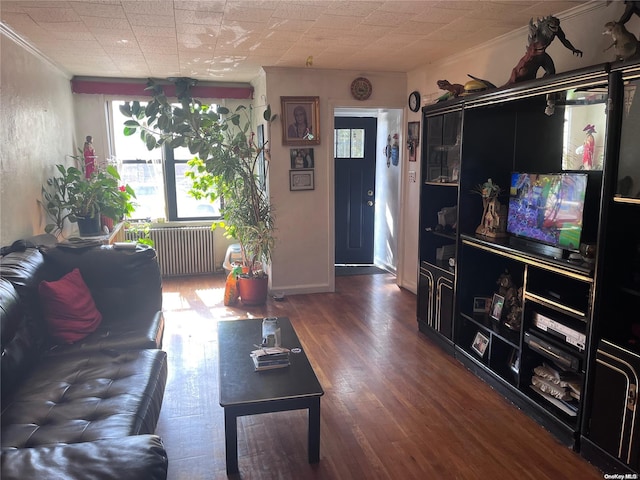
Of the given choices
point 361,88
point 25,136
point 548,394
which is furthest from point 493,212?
point 25,136

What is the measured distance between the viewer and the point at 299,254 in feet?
17.0

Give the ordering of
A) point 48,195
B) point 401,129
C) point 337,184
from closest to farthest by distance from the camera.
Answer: point 48,195 < point 401,129 < point 337,184

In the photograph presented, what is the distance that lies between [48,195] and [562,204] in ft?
12.5

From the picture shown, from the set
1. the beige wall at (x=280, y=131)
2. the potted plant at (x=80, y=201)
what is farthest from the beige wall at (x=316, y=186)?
the potted plant at (x=80, y=201)

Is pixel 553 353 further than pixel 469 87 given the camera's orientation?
No

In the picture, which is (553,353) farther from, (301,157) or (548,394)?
(301,157)

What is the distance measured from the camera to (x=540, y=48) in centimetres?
274

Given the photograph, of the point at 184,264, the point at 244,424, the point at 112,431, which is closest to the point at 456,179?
the point at 244,424

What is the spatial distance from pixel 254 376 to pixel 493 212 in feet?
6.47

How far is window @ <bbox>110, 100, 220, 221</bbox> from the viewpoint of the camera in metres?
5.77

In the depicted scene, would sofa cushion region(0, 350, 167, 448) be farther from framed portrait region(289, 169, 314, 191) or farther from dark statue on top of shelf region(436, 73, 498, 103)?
framed portrait region(289, 169, 314, 191)

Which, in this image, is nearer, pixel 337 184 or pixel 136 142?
pixel 136 142

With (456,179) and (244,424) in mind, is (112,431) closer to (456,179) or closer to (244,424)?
(244,424)

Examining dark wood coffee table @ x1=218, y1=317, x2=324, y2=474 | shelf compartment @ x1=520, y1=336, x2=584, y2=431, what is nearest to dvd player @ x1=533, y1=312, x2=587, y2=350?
shelf compartment @ x1=520, y1=336, x2=584, y2=431
